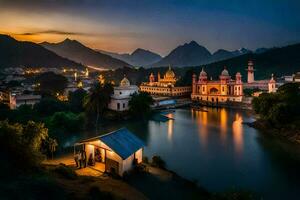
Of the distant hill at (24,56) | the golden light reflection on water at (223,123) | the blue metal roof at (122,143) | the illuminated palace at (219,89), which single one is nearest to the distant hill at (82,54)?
→ the distant hill at (24,56)

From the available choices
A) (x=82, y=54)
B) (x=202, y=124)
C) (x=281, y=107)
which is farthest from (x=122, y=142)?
(x=82, y=54)

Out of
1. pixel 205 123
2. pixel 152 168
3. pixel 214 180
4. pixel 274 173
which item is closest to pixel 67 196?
pixel 152 168

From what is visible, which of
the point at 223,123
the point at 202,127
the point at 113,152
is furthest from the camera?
the point at 223,123

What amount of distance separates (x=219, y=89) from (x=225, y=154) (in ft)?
94.2

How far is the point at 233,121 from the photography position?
3100 centimetres

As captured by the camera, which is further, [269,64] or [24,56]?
[24,56]

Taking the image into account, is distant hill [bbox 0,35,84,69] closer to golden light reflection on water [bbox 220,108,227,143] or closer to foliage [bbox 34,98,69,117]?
foliage [bbox 34,98,69,117]

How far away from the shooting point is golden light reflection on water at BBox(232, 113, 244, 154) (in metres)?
20.6

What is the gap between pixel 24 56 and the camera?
116875 mm

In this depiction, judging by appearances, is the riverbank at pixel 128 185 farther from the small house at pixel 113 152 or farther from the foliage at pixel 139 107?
the foliage at pixel 139 107

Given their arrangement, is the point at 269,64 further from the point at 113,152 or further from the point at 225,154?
the point at 113,152

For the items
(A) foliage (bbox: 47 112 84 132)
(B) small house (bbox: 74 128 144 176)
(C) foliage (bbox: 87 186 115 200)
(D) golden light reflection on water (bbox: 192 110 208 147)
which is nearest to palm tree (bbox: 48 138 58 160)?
(B) small house (bbox: 74 128 144 176)

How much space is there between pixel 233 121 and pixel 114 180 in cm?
2099

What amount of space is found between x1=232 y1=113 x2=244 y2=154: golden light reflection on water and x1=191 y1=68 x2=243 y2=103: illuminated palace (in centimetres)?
1196
